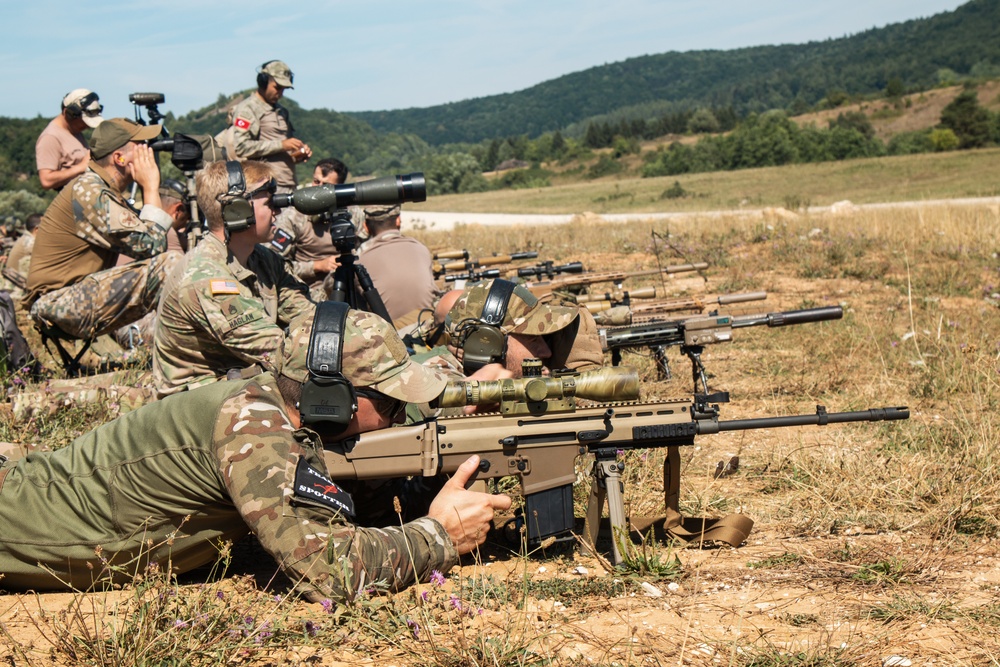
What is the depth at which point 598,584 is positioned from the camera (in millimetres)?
3576

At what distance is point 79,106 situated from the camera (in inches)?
321

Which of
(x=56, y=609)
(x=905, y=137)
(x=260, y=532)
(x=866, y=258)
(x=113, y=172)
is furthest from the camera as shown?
(x=905, y=137)

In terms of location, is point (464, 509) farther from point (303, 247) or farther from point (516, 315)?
point (303, 247)

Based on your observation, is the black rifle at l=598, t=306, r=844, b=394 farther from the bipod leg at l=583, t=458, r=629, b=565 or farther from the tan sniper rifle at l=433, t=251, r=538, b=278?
the tan sniper rifle at l=433, t=251, r=538, b=278

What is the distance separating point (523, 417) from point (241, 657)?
4.77 ft

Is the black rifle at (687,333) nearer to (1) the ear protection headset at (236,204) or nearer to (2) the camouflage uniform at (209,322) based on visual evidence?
(2) the camouflage uniform at (209,322)

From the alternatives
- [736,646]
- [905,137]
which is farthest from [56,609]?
[905,137]

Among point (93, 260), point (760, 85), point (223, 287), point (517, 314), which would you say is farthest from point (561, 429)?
point (760, 85)

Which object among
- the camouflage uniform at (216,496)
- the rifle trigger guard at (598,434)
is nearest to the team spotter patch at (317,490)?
the camouflage uniform at (216,496)

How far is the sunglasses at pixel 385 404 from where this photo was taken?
339 cm

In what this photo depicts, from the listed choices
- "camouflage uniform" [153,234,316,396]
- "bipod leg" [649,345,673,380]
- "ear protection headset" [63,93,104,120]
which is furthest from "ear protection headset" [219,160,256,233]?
"ear protection headset" [63,93,104,120]

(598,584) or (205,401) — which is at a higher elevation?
(205,401)

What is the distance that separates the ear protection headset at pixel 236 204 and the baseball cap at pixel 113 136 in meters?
2.31

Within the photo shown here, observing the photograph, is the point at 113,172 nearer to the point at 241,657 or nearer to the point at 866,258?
the point at 241,657
